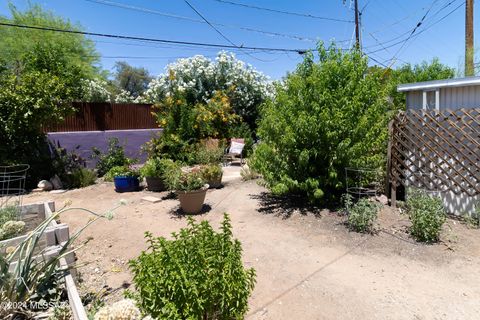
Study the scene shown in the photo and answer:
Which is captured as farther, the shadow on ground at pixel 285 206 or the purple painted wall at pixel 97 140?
the purple painted wall at pixel 97 140

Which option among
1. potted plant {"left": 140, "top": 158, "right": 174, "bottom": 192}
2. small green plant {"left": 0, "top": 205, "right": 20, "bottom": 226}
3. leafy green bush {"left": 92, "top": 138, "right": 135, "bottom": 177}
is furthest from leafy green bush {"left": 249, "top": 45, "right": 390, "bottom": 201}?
leafy green bush {"left": 92, "top": 138, "right": 135, "bottom": 177}

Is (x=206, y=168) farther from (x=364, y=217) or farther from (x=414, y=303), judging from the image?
(x=414, y=303)

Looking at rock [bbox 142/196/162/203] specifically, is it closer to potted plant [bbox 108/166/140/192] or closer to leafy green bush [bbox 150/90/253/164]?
potted plant [bbox 108/166/140/192]

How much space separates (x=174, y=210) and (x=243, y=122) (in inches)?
316

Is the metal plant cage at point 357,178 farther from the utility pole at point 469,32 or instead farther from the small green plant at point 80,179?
the utility pole at point 469,32

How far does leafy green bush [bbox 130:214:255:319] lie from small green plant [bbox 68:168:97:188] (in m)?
6.81

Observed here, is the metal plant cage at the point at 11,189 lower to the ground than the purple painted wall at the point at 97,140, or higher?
lower

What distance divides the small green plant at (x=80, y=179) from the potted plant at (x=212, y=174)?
3.35 m

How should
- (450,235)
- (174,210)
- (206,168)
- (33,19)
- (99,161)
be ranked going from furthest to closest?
(33,19)
(99,161)
(206,168)
(174,210)
(450,235)

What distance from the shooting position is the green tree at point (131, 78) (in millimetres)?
34406

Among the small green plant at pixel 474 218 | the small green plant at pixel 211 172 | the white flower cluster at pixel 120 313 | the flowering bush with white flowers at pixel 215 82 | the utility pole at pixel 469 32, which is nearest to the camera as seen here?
the white flower cluster at pixel 120 313

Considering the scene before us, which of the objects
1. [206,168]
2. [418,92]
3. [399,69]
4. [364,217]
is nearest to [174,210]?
[206,168]

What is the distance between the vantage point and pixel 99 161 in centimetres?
943

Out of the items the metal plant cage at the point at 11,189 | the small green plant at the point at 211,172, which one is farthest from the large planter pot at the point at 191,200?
the metal plant cage at the point at 11,189
